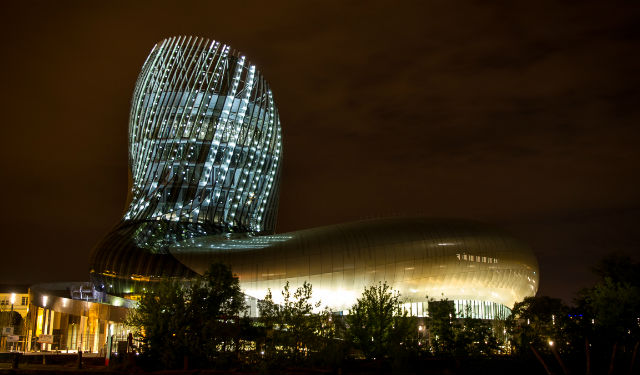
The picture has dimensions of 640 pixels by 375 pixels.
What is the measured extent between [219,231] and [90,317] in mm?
16844

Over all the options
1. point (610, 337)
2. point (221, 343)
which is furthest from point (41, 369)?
point (610, 337)

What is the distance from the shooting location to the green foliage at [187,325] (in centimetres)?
3619

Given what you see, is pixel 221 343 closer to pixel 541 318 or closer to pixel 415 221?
pixel 541 318

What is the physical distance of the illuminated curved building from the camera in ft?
192

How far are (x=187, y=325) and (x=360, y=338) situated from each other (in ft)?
33.0

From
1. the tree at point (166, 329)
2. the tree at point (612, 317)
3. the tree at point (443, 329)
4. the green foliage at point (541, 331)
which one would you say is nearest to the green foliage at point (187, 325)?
the tree at point (166, 329)

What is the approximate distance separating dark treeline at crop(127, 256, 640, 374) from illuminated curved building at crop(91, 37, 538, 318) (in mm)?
11987

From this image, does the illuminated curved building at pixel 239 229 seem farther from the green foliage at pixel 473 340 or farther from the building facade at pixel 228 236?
the green foliage at pixel 473 340

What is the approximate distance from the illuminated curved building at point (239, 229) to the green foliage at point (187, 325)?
54.2 feet

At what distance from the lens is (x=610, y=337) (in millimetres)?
42406

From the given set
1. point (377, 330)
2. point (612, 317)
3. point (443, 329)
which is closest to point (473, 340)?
point (443, 329)

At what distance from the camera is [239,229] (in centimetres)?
7575

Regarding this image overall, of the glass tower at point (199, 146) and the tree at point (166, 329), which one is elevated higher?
the glass tower at point (199, 146)

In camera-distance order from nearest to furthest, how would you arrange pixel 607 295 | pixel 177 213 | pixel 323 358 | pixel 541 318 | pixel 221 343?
pixel 323 358 → pixel 221 343 → pixel 607 295 → pixel 541 318 → pixel 177 213
